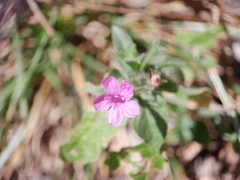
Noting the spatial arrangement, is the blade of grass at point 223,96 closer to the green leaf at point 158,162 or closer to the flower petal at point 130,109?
the green leaf at point 158,162

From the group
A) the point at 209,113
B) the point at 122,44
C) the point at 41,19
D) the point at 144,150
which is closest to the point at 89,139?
the point at 144,150

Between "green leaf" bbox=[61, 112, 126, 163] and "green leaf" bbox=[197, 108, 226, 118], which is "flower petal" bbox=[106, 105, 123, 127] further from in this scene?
"green leaf" bbox=[197, 108, 226, 118]

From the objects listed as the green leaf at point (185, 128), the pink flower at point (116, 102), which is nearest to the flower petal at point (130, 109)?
the pink flower at point (116, 102)

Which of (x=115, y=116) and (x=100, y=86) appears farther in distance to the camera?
(x=100, y=86)

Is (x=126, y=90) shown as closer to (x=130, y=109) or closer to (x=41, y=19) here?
(x=130, y=109)

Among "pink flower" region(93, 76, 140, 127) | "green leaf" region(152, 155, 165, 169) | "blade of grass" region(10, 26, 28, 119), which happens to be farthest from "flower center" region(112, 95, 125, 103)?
"blade of grass" region(10, 26, 28, 119)

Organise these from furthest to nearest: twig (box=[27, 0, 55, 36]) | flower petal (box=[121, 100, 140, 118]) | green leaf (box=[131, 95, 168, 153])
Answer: twig (box=[27, 0, 55, 36]), green leaf (box=[131, 95, 168, 153]), flower petal (box=[121, 100, 140, 118])

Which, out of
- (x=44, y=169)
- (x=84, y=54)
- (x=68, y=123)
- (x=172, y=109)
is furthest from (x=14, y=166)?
(x=172, y=109)
